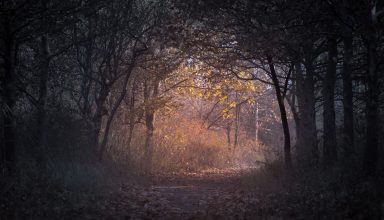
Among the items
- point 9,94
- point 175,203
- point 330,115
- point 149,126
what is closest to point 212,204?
point 175,203

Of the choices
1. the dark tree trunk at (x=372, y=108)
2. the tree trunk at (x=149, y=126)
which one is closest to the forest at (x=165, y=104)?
the dark tree trunk at (x=372, y=108)

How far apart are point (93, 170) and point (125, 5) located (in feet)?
20.2

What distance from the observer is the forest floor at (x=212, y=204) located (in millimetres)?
7911

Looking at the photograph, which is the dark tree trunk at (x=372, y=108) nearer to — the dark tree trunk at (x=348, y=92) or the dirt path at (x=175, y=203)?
the dark tree trunk at (x=348, y=92)

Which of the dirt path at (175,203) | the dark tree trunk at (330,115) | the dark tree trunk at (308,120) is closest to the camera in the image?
the dirt path at (175,203)

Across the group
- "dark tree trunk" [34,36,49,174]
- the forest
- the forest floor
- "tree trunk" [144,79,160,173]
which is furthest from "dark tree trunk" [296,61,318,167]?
"tree trunk" [144,79,160,173]

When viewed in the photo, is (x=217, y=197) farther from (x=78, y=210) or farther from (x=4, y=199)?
(x=4, y=199)

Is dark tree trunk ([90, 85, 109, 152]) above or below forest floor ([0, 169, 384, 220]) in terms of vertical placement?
above

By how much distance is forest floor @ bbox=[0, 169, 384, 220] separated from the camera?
7.91 meters

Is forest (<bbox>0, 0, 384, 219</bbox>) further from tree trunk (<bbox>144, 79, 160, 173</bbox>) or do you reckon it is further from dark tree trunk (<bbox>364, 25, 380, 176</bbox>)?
tree trunk (<bbox>144, 79, 160, 173</bbox>)

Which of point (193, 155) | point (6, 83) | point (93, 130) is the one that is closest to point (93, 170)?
point (93, 130)

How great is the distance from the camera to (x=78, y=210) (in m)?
9.24

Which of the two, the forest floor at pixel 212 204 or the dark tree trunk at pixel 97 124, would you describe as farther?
the dark tree trunk at pixel 97 124

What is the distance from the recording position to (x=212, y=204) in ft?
37.9
